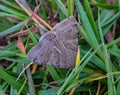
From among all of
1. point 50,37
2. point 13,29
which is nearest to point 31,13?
point 13,29

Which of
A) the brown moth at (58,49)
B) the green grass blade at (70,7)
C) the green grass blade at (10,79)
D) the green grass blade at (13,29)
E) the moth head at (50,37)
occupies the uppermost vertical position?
the green grass blade at (70,7)

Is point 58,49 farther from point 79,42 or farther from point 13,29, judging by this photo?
point 13,29

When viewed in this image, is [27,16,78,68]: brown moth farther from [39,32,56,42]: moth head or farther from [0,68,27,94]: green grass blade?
[0,68,27,94]: green grass blade

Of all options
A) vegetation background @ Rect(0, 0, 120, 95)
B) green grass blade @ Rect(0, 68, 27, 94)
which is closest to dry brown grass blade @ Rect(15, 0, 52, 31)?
vegetation background @ Rect(0, 0, 120, 95)

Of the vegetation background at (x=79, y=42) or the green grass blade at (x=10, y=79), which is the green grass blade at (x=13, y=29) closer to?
the vegetation background at (x=79, y=42)

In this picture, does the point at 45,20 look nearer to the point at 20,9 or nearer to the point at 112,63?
the point at 20,9

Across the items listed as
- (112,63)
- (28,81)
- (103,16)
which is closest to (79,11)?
(103,16)

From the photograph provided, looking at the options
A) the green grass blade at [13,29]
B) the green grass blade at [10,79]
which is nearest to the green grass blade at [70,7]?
the green grass blade at [13,29]
